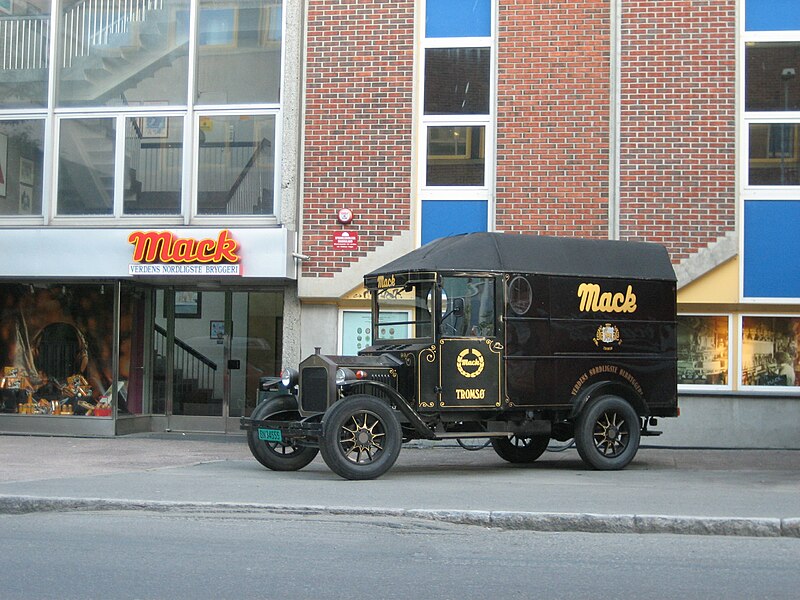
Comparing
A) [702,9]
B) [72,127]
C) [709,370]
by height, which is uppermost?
[702,9]

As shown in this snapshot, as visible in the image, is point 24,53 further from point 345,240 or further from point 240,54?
point 345,240

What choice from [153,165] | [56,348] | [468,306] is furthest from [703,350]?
[56,348]

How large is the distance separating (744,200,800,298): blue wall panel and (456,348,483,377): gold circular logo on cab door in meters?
5.67

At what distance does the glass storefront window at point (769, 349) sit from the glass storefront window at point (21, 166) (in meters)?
11.4

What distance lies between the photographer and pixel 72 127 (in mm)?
16906

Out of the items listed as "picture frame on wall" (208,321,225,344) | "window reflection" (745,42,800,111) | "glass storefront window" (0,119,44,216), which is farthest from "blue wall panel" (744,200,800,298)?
"glass storefront window" (0,119,44,216)

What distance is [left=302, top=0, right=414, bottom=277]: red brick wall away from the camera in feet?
52.0

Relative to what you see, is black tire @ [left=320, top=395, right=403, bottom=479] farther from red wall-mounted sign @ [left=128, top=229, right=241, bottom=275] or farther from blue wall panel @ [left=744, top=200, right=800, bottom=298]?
blue wall panel @ [left=744, top=200, right=800, bottom=298]

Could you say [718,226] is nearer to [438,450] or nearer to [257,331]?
[438,450]

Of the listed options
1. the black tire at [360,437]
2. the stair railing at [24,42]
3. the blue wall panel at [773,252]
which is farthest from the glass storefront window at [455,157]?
the stair railing at [24,42]

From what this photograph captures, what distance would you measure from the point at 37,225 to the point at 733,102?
36.5 ft

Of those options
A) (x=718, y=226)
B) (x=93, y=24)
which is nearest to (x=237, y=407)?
(x=93, y=24)

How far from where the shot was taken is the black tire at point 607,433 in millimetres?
11781

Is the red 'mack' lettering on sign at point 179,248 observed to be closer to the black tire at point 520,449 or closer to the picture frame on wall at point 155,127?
the picture frame on wall at point 155,127
